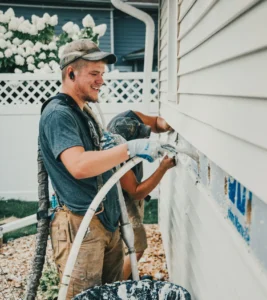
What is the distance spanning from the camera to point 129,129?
2.88 meters

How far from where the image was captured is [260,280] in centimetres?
106

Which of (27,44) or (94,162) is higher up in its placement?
(27,44)

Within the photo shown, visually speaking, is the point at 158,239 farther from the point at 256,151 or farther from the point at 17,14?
the point at 17,14

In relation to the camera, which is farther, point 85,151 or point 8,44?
point 8,44

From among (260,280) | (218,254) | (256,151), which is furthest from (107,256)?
(256,151)

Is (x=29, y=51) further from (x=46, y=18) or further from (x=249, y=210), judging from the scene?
(x=249, y=210)

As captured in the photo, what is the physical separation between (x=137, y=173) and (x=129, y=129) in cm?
52

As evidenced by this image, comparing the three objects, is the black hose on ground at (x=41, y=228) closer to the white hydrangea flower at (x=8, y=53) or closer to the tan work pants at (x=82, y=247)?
the tan work pants at (x=82, y=247)

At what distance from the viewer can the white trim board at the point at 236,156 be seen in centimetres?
98

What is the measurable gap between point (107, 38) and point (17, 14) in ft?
10.4

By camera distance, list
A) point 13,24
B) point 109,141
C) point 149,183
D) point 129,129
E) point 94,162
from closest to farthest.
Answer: point 94,162 < point 109,141 < point 149,183 < point 129,129 < point 13,24

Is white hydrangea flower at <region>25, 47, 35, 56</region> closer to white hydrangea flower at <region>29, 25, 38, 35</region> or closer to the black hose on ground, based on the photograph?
white hydrangea flower at <region>29, 25, 38, 35</region>

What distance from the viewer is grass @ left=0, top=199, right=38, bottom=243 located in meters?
5.25

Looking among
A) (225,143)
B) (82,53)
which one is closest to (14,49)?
(82,53)
